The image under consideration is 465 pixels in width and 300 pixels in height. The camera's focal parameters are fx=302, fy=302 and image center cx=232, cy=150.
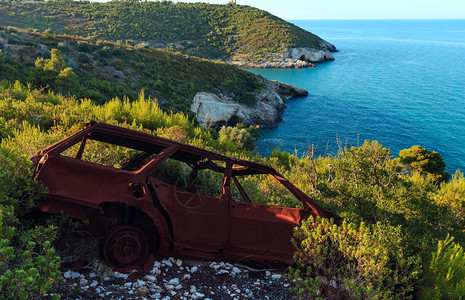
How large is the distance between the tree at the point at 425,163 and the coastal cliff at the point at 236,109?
79.3ft

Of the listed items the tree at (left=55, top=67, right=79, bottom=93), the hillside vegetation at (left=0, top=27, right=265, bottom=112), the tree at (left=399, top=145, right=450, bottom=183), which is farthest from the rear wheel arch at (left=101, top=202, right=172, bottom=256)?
the tree at (left=399, top=145, right=450, bottom=183)

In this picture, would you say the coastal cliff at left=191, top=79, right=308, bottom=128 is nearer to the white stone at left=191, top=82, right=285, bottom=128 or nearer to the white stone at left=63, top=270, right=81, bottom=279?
the white stone at left=191, top=82, right=285, bottom=128

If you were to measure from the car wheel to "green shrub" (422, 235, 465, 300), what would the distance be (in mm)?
4129

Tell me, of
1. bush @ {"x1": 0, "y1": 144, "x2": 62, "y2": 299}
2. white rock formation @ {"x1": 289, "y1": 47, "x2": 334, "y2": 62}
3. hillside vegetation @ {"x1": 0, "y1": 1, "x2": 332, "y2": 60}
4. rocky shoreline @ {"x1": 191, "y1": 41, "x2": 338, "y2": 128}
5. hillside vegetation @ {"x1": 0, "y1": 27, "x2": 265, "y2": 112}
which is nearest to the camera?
bush @ {"x1": 0, "y1": 144, "x2": 62, "y2": 299}

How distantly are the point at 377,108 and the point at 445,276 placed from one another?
199ft

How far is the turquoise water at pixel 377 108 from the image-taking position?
4372 cm

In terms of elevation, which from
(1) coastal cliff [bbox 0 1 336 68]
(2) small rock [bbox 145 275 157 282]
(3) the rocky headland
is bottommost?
(2) small rock [bbox 145 275 157 282]

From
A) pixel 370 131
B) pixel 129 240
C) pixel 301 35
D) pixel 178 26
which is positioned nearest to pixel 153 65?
pixel 370 131

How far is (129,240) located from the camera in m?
4.09

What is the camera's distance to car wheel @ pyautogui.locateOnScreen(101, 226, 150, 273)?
158 inches

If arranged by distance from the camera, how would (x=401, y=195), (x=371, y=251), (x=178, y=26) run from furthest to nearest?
(x=178, y=26), (x=401, y=195), (x=371, y=251)

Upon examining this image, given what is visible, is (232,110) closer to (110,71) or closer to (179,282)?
(110,71)

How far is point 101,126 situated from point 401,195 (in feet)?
17.9

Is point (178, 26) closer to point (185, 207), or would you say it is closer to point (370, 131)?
point (370, 131)
